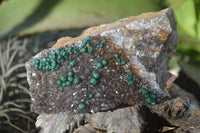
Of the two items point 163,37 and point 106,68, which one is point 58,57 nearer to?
point 106,68

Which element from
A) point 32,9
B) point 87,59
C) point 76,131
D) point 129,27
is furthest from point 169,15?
point 32,9

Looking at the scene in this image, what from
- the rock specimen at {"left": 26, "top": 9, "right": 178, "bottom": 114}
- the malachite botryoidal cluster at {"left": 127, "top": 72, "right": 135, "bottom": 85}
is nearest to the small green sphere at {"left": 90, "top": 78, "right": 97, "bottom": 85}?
the rock specimen at {"left": 26, "top": 9, "right": 178, "bottom": 114}

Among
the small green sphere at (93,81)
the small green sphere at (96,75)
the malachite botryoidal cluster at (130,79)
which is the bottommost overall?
the malachite botryoidal cluster at (130,79)

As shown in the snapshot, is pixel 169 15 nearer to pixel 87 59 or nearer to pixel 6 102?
pixel 87 59

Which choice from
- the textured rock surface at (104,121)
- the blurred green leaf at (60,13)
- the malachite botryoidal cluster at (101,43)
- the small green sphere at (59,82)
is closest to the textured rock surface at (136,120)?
the textured rock surface at (104,121)

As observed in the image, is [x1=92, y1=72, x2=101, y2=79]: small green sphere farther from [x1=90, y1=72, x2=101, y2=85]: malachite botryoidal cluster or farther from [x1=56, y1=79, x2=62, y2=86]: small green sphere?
[x1=56, y1=79, x2=62, y2=86]: small green sphere

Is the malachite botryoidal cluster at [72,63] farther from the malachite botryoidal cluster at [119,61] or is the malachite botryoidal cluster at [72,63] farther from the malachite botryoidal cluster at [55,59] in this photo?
the malachite botryoidal cluster at [119,61]

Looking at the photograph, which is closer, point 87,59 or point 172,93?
point 87,59

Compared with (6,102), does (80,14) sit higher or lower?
higher
